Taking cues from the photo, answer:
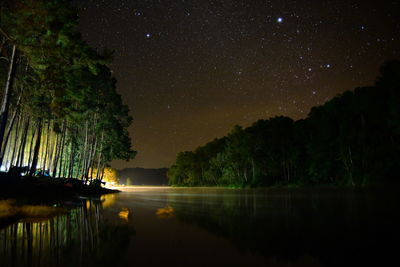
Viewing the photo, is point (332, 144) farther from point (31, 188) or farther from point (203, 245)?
point (203, 245)

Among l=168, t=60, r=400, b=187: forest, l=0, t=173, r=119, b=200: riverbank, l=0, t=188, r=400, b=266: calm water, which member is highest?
l=168, t=60, r=400, b=187: forest

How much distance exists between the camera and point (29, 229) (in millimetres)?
7078

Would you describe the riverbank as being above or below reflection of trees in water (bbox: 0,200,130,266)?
above

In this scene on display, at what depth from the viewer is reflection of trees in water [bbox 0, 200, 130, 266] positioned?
448 cm

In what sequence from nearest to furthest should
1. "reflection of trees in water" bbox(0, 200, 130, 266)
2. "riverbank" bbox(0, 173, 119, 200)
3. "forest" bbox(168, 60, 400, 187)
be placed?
"reflection of trees in water" bbox(0, 200, 130, 266)
"riverbank" bbox(0, 173, 119, 200)
"forest" bbox(168, 60, 400, 187)

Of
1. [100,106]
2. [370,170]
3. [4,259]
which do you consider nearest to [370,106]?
[370,170]

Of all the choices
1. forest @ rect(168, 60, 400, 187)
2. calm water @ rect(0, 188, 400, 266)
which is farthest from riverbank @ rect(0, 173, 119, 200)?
forest @ rect(168, 60, 400, 187)

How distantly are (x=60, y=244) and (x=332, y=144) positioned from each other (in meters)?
50.1

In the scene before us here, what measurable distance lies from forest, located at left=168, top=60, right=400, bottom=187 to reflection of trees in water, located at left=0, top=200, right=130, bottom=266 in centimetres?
3898

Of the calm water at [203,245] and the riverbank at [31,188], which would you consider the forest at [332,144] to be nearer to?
the calm water at [203,245]

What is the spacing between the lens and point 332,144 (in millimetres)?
48250

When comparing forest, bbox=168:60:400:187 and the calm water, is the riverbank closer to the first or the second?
the calm water

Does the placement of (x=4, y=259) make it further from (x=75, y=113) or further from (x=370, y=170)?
(x=370, y=170)

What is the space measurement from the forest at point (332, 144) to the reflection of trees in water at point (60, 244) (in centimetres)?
3898
